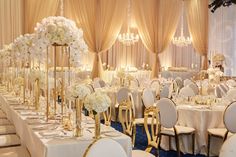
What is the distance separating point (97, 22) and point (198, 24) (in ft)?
15.1

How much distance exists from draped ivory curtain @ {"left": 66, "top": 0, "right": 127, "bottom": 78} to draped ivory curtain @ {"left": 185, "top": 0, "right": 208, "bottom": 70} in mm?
3609

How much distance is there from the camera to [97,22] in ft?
42.0

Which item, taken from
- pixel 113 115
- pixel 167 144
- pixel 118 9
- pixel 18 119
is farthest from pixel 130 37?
pixel 18 119

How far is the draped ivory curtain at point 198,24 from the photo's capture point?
15.0 metres

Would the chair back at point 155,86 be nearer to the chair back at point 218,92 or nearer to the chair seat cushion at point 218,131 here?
the chair back at point 218,92

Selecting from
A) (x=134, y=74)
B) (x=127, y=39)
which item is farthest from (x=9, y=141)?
(x=134, y=74)

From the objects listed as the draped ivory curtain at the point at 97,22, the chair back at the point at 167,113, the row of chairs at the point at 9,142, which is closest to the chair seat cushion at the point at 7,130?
the row of chairs at the point at 9,142

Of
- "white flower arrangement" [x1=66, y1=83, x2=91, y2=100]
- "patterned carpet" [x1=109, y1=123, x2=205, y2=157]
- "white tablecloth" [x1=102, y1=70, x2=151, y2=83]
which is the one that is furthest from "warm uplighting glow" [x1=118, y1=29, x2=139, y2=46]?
"white flower arrangement" [x1=66, y1=83, x2=91, y2=100]

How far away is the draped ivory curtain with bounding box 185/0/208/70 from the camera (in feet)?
49.4

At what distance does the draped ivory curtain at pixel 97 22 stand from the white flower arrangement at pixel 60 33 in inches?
355

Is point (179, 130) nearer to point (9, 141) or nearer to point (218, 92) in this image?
point (9, 141)

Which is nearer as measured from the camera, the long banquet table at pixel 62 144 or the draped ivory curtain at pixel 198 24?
the long banquet table at pixel 62 144

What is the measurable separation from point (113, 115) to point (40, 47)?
527 centimetres

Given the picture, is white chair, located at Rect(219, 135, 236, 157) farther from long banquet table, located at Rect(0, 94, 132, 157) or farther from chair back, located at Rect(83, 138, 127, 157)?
long banquet table, located at Rect(0, 94, 132, 157)
